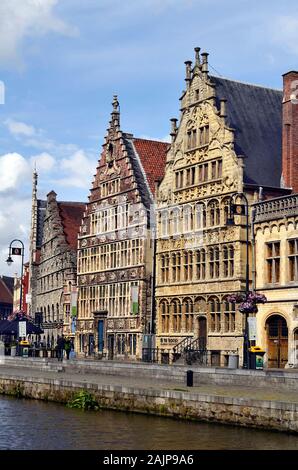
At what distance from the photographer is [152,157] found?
65062 millimetres

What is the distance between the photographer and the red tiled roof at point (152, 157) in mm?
63438

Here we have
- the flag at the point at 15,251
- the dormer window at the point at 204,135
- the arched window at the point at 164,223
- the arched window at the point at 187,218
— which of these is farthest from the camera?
the flag at the point at 15,251

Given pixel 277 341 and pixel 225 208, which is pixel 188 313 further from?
pixel 277 341

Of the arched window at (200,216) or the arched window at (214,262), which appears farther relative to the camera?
the arched window at (200,216)

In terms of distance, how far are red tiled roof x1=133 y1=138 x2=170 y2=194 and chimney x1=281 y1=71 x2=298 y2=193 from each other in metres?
13.7

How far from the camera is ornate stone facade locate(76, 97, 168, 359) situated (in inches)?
2340

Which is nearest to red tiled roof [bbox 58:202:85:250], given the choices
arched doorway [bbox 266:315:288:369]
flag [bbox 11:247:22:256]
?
flag [bbox 11:247:22:256]

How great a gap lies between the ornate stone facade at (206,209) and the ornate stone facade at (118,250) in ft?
8.03

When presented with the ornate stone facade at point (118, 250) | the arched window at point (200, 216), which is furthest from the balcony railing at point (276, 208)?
the ornate stone facade at point (118, 250)

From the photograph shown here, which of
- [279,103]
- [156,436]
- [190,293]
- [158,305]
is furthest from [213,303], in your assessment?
[156,436]

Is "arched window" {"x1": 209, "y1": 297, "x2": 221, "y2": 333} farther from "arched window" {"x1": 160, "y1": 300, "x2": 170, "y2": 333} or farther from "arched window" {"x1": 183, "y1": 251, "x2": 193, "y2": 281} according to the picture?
"arched window" {"x1": 160, "y1": 300, "x2": 170, "y2": 333}

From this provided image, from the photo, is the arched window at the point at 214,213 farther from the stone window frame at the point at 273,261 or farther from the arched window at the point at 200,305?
the stone window frame at the point at 273,261

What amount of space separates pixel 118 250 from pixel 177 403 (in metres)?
35.3

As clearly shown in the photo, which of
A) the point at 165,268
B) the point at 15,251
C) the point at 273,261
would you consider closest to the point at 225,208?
the point at 273,261
